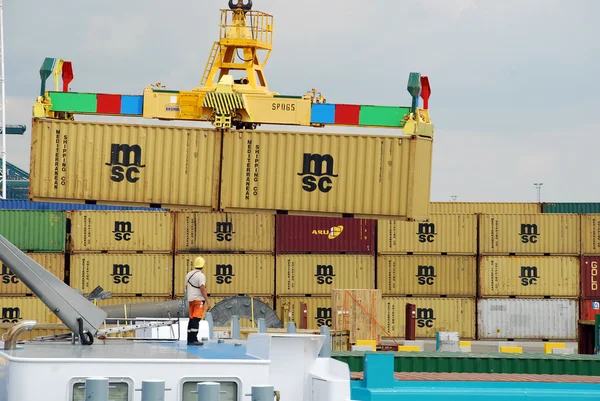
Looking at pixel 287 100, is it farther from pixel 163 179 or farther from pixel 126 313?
pixel 126 313

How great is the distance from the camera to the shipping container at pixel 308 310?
45.8 m

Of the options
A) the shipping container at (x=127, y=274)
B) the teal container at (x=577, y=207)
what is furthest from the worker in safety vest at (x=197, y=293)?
the teal container at (x=577, y=207)

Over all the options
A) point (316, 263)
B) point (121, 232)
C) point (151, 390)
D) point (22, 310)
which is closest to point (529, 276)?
point (316, 263)

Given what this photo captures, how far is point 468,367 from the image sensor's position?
2088 cm

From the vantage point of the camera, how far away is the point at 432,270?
4778cm

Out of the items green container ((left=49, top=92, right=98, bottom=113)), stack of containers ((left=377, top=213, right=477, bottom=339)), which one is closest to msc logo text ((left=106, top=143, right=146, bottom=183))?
green container ((left=49, top=92, right=98, bottom=113))

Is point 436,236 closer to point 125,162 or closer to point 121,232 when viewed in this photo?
point 121,232

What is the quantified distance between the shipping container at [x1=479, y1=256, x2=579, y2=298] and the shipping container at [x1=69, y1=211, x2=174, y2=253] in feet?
45.8

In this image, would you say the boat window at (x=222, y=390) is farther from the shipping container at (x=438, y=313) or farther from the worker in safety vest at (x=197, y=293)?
the shipping container at (x=438, y=313)

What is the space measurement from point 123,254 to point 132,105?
11.3 meters

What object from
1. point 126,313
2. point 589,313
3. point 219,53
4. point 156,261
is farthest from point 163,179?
point 589,313

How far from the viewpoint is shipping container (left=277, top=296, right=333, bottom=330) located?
150 ft

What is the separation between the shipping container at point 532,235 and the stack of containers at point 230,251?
31.7 ft

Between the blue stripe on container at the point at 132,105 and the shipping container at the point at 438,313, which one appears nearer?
the blue stripe on container at the point at 132,105
